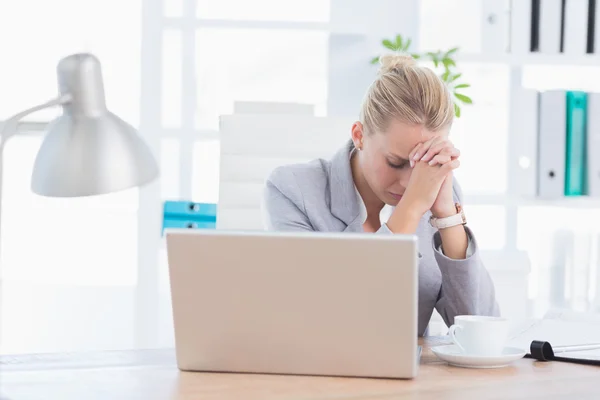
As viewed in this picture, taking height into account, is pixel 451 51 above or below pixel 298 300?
above

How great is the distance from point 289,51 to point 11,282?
134 cm

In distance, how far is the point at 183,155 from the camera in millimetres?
3217

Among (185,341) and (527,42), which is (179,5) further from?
(185,341)

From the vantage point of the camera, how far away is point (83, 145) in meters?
1.01

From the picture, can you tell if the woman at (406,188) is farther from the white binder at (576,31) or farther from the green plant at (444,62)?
the white binder at (576,31)

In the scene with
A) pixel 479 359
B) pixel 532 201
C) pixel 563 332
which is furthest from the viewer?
pixel 532 201

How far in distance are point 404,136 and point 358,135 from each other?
0.16 m

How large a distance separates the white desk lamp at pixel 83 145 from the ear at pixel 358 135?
95cm

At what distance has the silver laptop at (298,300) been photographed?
115 centimetres

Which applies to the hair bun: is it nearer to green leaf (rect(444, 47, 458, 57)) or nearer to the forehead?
the forehead

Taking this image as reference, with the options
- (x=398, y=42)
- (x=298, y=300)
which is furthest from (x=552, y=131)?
(x=298, y=300)

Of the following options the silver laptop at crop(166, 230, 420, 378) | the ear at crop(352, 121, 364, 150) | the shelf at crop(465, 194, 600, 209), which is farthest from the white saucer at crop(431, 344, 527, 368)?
the shelf at crop(465, 194, 600, 209)

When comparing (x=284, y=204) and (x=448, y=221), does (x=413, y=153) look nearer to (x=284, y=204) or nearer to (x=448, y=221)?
(x=448, y=221)

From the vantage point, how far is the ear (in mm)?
1937
